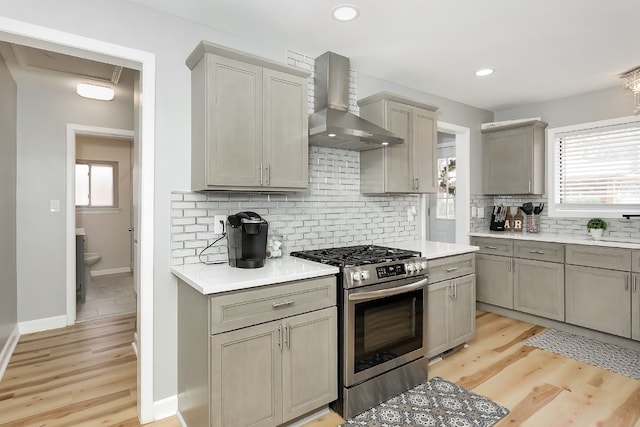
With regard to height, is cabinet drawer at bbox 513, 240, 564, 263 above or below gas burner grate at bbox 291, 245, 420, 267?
below

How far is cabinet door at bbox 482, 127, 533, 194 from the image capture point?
4156mm

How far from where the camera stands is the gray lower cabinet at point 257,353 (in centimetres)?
176

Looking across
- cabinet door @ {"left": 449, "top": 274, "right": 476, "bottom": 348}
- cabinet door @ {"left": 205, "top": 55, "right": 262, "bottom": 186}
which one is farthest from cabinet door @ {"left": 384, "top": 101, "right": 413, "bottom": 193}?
cabinet door @ {"left": 205, "top": 55, "right": 262, "bottom": 186}

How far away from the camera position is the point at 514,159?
14.0 feet

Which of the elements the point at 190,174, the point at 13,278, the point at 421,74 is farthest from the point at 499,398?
the point at 13,278

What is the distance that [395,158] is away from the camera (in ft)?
10.0

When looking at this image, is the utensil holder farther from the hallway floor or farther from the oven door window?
the hallway floor

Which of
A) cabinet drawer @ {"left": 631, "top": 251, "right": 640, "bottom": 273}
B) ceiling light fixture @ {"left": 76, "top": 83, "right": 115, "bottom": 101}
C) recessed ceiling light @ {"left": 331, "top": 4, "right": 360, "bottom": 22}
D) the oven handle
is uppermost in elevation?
recessed ceiling light @ {"left": 331, "top": 4, "right": 360, "bottom": 22}

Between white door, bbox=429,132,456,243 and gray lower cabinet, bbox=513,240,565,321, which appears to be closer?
gray lower cabinet, bbox=513,240,565,321

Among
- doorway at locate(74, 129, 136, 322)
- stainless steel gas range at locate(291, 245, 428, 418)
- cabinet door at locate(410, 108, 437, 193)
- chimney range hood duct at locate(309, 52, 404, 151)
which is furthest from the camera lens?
doorway at locate(74, 129, 136, 322)

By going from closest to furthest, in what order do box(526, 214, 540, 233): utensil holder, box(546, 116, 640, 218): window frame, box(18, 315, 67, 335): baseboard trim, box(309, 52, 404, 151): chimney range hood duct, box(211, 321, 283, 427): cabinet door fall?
1. box(211, 321, 283, 427): cabinet door
2. box(309, 52, 404, 151): chimney range hood duct
3. box(18, 315, 67, 335): baseboard trim
4. box(546, 116, 640, 218): window frame
5. box(526, 214, 540, 233): utensil holder

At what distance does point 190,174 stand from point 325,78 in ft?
4.37

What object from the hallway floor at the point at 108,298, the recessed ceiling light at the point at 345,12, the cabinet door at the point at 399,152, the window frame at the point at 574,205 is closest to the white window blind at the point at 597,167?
the window frame at the point at 574,205

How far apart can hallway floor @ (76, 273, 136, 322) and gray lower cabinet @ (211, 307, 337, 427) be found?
9.94 feet
